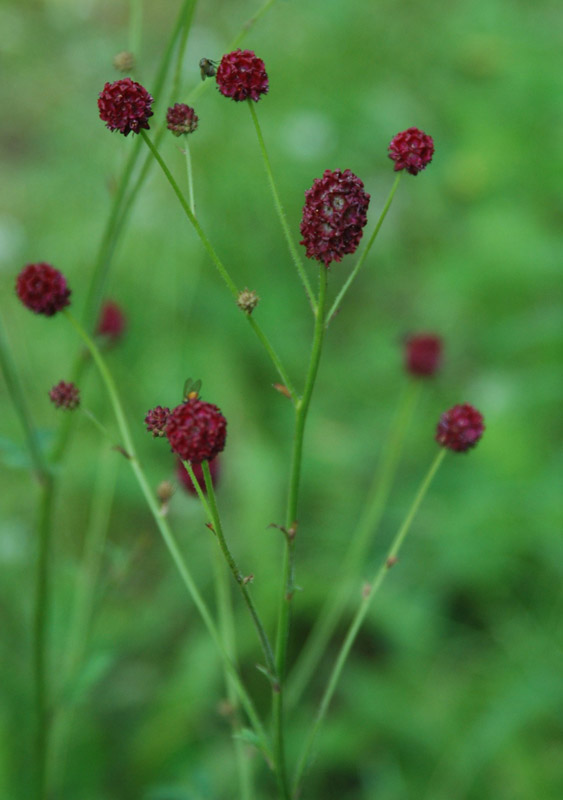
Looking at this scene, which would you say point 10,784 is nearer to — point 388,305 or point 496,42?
point 388,305

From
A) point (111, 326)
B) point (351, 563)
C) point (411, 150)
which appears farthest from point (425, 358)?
point (411, 150)

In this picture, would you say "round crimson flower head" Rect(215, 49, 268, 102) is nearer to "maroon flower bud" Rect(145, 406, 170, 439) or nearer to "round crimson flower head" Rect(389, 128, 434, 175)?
"round crimson flower head" Rect(389, 128, 434, 175)

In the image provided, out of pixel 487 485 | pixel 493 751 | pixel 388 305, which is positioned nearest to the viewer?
pixel 493 751

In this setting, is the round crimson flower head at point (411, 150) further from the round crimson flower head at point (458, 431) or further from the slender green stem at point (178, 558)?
the slender green stem at point (178, 558)

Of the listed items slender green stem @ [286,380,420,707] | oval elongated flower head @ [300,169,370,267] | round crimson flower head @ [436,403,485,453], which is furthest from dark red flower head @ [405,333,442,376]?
oval elongated flower head @ [300,169,370,267]

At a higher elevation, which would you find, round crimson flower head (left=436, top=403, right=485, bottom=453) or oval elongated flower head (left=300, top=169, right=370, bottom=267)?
oval elongated flower head (left=300, top=169, right=370, bottom=267)

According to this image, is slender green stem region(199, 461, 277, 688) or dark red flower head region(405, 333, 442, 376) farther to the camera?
dark red flower head region(405, 333, 442, 376)

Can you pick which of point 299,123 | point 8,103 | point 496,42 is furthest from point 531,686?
point 8,103

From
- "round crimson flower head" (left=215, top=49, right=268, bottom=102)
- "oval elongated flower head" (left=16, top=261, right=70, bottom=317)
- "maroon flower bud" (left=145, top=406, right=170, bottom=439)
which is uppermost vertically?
"round crimson flower head" (left=215, top=49, right=268, bottom=102)
